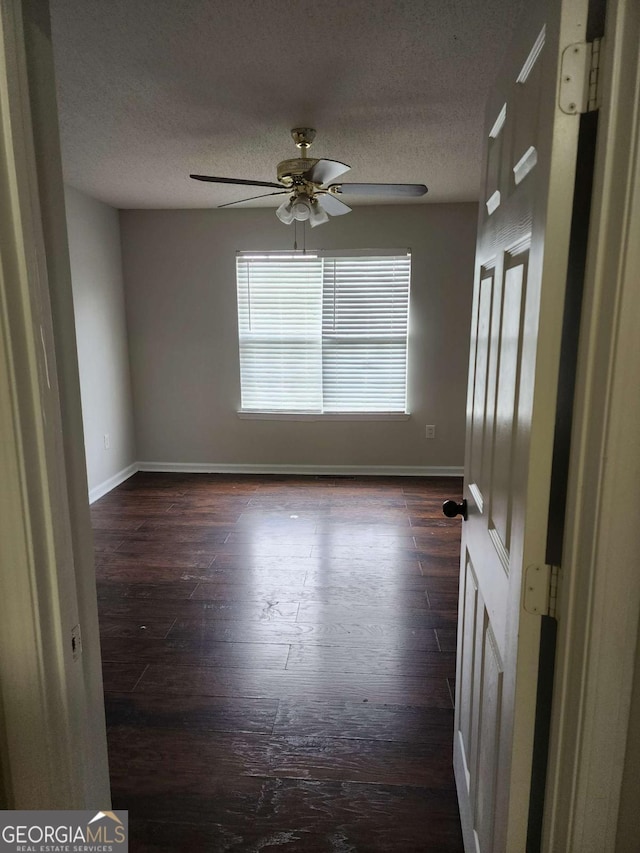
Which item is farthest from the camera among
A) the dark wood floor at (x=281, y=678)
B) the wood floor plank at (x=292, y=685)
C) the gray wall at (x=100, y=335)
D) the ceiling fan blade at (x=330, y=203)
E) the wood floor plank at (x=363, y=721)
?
the gray wall at (x=100, y=335)

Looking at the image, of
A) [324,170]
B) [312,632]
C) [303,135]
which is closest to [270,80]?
[324,170]

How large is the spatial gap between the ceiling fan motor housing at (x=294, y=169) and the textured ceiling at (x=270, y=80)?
0.64 ft

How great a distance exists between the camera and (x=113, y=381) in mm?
4723

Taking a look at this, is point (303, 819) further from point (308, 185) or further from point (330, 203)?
point (330, 203)

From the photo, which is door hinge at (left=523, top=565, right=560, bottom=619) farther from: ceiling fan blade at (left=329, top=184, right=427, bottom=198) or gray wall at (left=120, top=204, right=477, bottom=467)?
gray wall at (left=120, top=204, right=477, bottom=467)

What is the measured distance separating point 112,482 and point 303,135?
3.42 meters

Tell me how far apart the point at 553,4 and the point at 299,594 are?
2.67 meters

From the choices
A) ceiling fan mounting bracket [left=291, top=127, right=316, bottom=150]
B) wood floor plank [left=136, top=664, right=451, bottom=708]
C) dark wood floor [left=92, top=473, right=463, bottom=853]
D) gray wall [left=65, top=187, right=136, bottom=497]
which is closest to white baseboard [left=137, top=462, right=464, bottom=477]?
gray wall [left=65, top=187, right=136, bottom=497]

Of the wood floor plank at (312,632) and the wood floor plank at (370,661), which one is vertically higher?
the wood floor plank at (312,632)

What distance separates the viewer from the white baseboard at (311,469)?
5.00m

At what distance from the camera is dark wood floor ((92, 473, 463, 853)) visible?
1603mm

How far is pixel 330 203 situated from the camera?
2.98 m

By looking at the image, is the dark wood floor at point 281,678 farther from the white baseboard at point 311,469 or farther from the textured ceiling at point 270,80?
the textured ceiling at point 270,80

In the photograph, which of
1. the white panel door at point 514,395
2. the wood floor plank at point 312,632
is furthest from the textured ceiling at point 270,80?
the wood floor plank at point 312,632
